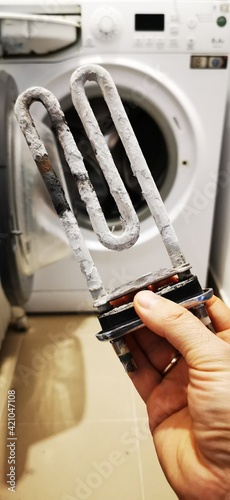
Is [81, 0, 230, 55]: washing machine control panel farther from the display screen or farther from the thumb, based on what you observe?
the thumb

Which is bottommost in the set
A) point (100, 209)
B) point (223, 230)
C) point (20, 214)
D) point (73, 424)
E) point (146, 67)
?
point (73, 424)

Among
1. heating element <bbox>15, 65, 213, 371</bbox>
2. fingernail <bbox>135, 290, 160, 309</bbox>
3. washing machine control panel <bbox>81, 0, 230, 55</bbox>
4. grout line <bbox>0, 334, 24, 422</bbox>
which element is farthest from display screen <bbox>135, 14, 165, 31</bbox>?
grout line <bbox>0, 334, 24, 422</bbox>

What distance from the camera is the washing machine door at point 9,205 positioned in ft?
A: 2.37

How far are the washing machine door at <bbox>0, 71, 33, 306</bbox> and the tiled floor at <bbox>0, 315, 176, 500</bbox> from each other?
0.22 meters

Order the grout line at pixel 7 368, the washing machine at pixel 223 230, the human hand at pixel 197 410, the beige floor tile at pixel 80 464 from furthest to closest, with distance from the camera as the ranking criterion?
the washing machine at pixel 223 230 → the grout line at pixel 7 368 → the beige floor tile at pixel 80 464 → the human hand at pixel 197 410

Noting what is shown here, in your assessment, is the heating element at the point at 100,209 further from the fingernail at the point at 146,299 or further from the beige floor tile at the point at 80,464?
the beige floor tile at the point at 80,464

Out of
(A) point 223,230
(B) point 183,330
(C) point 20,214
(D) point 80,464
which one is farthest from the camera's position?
(A) point 223,230

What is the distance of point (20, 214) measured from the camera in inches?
33.4

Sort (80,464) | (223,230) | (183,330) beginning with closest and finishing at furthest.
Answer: (183,330) → (80,464) → (223,230)

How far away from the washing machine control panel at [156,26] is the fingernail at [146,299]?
68 centimetres

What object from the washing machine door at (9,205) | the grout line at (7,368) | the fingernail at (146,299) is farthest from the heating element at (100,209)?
the grout line at (7,368)

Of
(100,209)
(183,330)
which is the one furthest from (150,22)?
(183,330)

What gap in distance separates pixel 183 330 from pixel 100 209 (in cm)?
17

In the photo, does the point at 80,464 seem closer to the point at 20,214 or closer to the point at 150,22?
the point at 20,214
